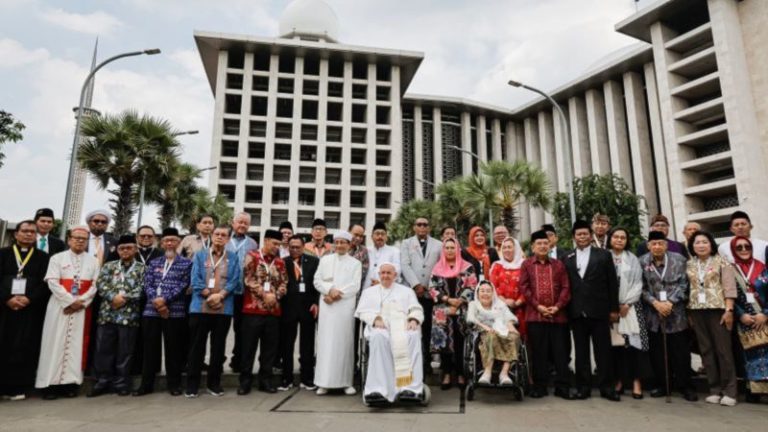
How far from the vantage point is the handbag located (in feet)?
17.4

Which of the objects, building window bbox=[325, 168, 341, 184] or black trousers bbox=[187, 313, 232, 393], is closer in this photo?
black trousers bbox=[187, 313, 232, 393]

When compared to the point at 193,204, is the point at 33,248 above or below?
below

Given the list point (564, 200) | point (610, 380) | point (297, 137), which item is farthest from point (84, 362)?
point (297, 137)

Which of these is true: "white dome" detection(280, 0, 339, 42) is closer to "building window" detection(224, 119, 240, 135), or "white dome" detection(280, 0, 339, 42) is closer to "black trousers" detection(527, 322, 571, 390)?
"building window" detection(224, 119, 240, 135)

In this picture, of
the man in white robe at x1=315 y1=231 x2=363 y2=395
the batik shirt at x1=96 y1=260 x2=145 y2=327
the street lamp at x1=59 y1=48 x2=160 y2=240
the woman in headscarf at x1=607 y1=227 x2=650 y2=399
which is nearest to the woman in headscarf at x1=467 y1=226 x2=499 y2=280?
the woman in headscarf at x1=607 y1=227 x2=650 y2=399

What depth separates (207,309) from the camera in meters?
5.68

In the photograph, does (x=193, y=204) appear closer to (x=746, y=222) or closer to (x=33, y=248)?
(x=33, y=248)

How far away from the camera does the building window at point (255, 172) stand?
143 ft

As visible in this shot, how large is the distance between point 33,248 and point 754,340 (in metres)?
8.77

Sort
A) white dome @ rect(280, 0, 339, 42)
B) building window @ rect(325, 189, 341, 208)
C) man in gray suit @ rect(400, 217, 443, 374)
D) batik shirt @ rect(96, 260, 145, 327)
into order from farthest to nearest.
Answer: white dome @ rect(280, 0, 339, 42) < building window @ rect(325, 189, 341, 208) < man in gray suit @ rect(400, 217, 443, 374) < batik shirt @ rect(96, 260, 145, 327)

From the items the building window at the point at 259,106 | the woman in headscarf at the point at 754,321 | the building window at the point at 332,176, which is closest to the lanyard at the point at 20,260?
the woman in headscarf at the point at 754,321

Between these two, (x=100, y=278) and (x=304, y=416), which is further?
→ (x=100, y=278)

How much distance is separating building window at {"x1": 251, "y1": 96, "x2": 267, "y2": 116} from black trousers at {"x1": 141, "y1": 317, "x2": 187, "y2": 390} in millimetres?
42089

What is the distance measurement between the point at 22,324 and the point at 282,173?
129ft
